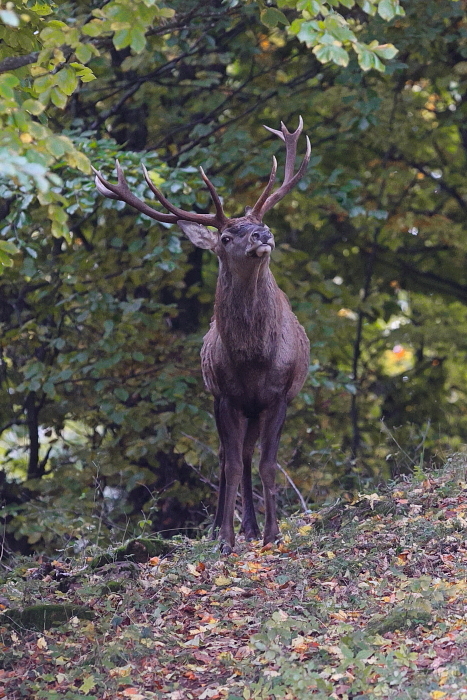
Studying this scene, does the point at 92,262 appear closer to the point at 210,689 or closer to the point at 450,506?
the point at 450,506

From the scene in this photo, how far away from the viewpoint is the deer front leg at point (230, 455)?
7676 mm

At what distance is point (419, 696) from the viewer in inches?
181

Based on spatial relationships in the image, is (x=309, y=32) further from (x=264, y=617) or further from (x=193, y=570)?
(x=193, y=570)

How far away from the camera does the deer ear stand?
7680 millimetres

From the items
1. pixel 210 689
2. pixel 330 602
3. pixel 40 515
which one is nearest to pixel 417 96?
pixel 40 515

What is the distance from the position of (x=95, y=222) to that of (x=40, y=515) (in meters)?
3.49

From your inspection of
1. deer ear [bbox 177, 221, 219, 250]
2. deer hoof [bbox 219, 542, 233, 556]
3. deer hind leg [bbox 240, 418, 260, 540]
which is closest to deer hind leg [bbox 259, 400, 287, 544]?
deer hoof [bbox 219, 542, 233, 556]

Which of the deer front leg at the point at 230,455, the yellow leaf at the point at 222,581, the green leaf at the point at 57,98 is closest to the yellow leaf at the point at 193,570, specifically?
the yellow leaf at the point at 222,581

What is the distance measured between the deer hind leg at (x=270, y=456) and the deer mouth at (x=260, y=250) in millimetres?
1106

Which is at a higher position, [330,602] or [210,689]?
[210,689]

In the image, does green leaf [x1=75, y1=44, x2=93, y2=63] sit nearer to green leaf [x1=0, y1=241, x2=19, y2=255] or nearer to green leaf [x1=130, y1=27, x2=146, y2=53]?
green leaf [x1=130, y1=27, x2=146, y2=53]

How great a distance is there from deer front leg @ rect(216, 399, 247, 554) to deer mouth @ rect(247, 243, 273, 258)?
1.12m

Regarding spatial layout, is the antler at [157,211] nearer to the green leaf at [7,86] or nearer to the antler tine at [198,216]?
the antler tine at [198,216]

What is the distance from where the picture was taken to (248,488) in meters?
8.27
